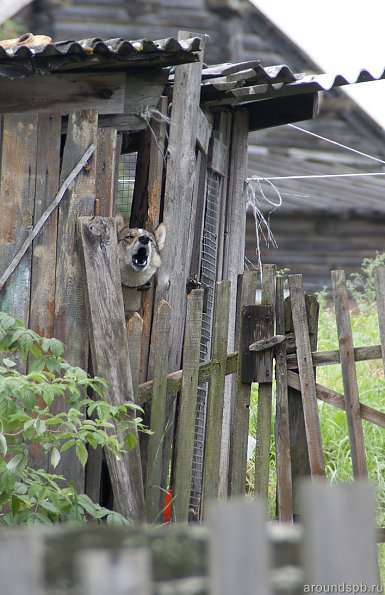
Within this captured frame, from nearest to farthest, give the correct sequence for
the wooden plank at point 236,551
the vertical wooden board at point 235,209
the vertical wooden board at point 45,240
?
1. the wooden plank at point 236,551
2. the vertical wooden board at point 45,240
3. the vertical wooden board at point 235,209

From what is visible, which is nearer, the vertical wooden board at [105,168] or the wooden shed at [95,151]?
the wooden shed at [95,151]

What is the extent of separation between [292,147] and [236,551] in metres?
14.7

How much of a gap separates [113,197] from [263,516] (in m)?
3.95

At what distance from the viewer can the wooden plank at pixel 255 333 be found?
466cm

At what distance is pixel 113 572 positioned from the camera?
1.22m

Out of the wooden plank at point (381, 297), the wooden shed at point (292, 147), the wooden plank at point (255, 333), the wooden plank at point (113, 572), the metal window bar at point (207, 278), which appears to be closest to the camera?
the wooden plank at point (113, 572)

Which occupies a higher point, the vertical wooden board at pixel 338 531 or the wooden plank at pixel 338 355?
the wooden plank at pixel 338 355

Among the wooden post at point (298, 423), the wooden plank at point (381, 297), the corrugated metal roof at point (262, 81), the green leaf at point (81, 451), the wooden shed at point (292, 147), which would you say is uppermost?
the wooden shed at point (292, 147)

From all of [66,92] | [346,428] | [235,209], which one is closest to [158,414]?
[66,92]

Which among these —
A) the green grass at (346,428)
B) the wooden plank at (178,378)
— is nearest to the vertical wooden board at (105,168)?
the wooden plank at (178,378)

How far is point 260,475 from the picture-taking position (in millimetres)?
4566

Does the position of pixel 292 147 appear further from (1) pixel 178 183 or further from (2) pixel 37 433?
(2) pixel 37 433

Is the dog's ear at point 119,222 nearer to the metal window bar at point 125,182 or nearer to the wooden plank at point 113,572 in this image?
the metal window bar at point 125,182

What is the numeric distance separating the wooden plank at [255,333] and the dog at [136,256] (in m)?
0.83
